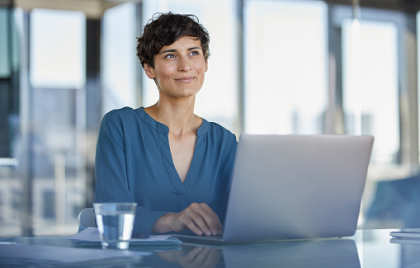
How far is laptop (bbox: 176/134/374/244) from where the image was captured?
1.06 meters

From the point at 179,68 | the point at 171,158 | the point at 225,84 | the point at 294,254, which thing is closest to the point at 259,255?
the point at 294,254

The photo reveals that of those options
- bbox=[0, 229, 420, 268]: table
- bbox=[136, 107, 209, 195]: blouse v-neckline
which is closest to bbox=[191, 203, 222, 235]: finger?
bbox=[0, 229, 420, 268]: table

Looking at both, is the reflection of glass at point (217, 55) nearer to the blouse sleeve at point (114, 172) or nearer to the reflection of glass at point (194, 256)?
the blouse sleeve at point (114, 172)

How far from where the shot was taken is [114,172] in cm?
152

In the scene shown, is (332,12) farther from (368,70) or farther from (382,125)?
(382,125)

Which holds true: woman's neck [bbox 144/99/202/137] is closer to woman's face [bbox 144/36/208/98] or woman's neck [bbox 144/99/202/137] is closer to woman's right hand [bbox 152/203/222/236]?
woman's face [bbox 144/36/208/98]

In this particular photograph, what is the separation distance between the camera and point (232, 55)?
14.7 ft

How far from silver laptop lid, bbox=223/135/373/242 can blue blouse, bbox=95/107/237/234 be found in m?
0.46

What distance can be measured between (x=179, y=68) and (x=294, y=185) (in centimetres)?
77

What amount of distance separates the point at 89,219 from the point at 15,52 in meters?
3.11

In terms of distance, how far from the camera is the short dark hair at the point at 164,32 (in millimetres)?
1722

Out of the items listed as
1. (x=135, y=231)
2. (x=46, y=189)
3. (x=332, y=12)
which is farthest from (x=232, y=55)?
(x=135, y=231)

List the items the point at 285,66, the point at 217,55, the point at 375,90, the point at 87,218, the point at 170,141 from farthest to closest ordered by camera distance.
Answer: the point at 375,90 → the point at 285,66 → the point at 217,55 → the point at 170,141 → the point at 87,218

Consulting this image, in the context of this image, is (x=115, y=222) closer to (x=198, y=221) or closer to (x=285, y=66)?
(x=198, y=221)
